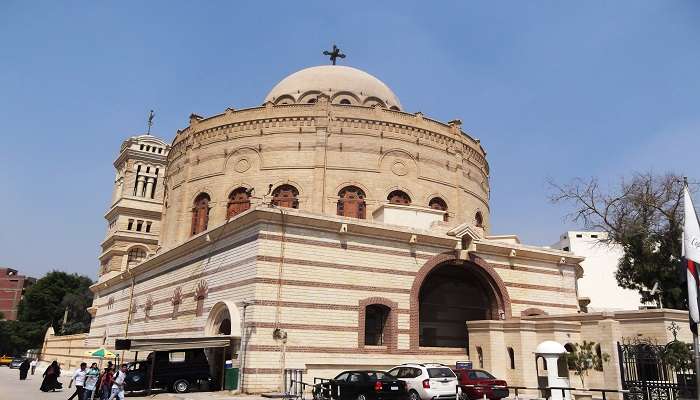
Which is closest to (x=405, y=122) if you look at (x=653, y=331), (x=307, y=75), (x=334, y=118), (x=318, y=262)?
(x=334, y=118)

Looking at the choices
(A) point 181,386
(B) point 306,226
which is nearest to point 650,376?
(B) point 306,226

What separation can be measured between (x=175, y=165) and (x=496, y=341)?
2596 cm

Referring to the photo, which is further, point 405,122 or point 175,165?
point 175,165

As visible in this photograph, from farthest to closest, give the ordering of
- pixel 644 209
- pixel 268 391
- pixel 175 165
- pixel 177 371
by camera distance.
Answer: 1. pixel 175 165
2. pixel 644 209
3. pixel 177 371
4. pixel 268 391

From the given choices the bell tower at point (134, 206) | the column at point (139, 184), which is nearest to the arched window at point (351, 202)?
the bell tower at point (134, 206)

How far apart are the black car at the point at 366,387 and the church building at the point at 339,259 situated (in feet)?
12.0

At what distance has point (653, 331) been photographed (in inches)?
919

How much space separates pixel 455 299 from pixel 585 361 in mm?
8500

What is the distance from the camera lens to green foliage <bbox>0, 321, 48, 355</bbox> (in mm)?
80312

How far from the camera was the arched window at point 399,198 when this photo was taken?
1308 inches

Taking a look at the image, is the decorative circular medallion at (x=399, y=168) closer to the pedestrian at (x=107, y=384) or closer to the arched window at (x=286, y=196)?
the arched window at (x=286, y=196)

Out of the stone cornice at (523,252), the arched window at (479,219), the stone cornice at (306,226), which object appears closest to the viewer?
the stone cornice at (306,226)

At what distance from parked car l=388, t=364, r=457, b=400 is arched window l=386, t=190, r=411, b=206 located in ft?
49.9

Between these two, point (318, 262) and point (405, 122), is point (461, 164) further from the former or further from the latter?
point (318, 262)
